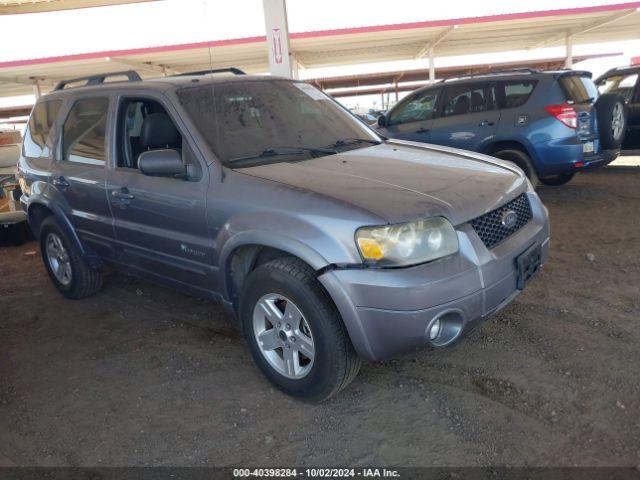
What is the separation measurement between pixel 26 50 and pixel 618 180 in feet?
50.0

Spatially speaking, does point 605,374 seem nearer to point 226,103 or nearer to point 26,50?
point 226,103

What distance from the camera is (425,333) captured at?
8.35 feet

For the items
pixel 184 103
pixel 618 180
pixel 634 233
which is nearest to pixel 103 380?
pixel 184 103

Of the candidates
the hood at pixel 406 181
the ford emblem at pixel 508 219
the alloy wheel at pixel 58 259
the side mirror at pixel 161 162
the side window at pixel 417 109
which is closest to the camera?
the hood at pixel 406 181

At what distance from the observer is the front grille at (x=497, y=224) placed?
280 centimetres

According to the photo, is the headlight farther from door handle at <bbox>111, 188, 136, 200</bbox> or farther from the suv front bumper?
door handle at <bbox>111, 188, 136, 200</bbox>

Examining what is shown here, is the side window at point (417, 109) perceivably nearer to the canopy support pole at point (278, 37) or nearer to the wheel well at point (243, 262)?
the canopy support pole at point (278, 37)

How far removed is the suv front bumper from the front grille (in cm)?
11

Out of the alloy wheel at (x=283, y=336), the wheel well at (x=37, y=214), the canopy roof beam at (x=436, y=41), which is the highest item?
the canopy roof beam at (x=436, y=41)

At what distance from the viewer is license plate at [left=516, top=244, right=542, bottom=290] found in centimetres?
287

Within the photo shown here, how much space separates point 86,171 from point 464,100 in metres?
5.48

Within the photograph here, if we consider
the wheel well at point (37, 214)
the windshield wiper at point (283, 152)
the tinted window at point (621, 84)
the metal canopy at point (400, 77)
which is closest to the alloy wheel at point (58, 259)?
the wheel well at point (37, 214)

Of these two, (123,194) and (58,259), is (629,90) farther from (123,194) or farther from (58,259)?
(58,259)

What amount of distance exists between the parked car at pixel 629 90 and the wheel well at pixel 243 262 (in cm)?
795
